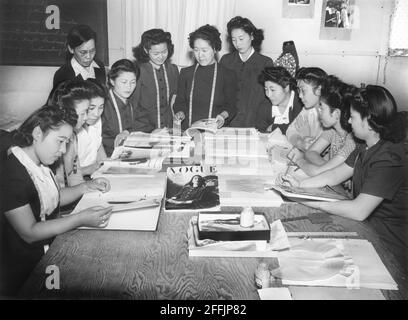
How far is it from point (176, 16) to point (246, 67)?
37.2 inches

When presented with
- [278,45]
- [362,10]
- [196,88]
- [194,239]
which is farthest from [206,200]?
[362,10]

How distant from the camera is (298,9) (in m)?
3.57

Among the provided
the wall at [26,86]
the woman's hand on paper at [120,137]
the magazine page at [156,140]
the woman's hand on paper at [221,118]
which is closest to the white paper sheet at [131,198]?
the magazine page at [156,140]

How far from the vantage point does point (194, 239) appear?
1344 mm

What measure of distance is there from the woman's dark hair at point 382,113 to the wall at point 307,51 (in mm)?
1755

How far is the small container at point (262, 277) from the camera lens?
1.14m

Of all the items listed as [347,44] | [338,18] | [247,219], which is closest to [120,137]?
[247,219]

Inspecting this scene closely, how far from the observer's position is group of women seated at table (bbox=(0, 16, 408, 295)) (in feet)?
5.14

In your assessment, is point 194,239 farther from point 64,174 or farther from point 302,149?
point 302,149

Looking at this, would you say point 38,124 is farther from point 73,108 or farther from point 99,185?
point 73,108

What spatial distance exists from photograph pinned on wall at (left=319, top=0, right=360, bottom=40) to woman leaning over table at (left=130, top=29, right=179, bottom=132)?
137 cm

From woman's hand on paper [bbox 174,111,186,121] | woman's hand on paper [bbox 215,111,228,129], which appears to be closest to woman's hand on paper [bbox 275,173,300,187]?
woman's hand on paper [bbox 215,111,228,129]

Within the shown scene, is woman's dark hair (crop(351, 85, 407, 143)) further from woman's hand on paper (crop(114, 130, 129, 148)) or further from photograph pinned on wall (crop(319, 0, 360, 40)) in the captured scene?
photograph pinned on wall (crop(319, 0, 360, 40))
